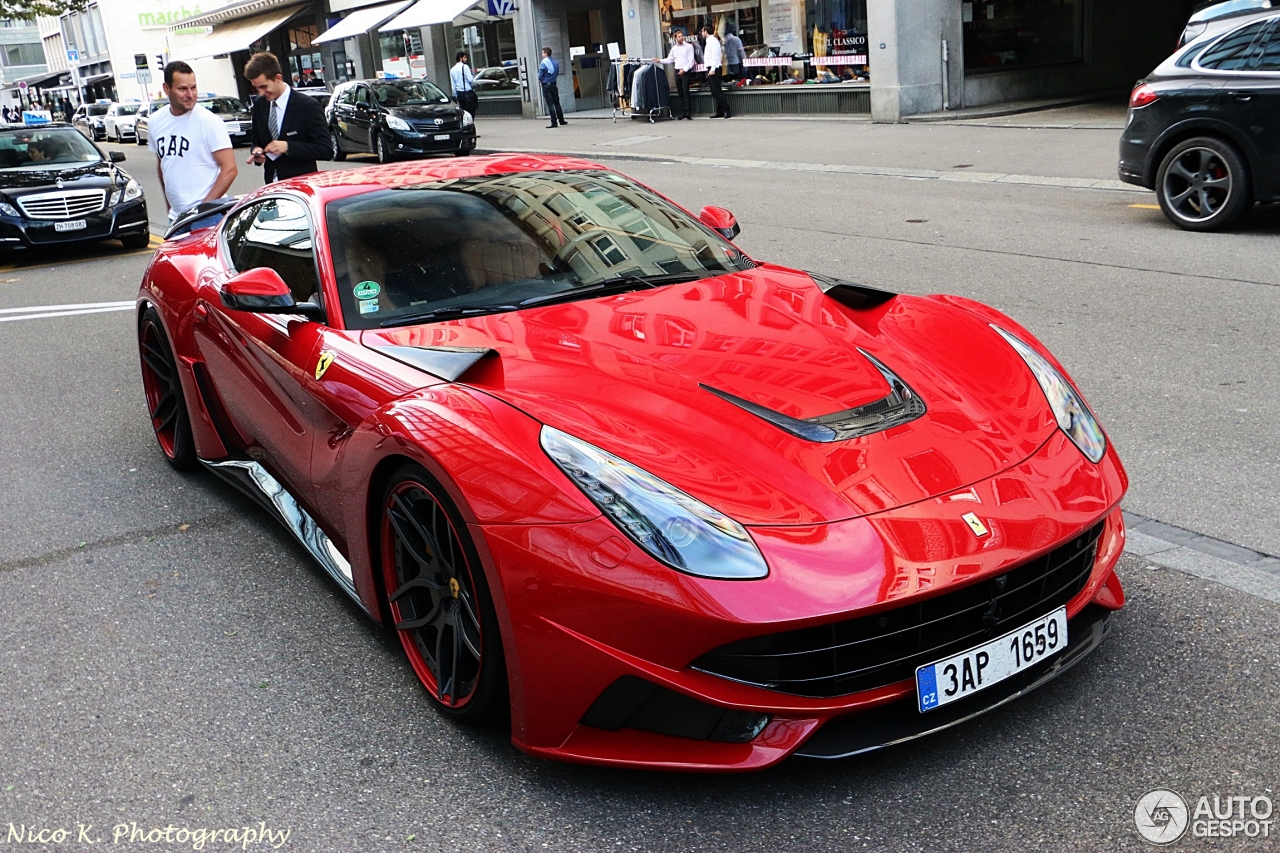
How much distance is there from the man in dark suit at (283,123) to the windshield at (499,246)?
473cm

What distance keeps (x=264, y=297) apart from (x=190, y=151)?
17.9 ft

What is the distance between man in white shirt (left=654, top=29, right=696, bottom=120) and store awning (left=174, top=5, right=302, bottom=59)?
84.1ft

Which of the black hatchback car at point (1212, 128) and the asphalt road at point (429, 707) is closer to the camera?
the asphalt road at point (429, 707)

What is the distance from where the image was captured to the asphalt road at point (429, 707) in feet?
8.93

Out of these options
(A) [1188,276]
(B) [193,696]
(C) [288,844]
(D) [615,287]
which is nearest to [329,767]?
(C) [288,844]

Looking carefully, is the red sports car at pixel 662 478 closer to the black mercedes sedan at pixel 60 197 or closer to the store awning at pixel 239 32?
the black mercedes sedan at pixel 60 197

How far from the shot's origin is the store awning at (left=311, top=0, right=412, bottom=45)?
120 feet

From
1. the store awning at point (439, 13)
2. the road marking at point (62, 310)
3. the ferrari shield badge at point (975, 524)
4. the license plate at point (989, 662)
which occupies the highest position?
the store awning at point (439, 13)

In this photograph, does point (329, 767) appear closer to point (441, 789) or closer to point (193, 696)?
point (441, 789)

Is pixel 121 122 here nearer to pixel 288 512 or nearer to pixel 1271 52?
pixel 1271 52

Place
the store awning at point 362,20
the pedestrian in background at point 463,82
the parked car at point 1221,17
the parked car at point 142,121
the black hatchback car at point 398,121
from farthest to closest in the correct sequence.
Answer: the parked car at point 142,121 → the store awning at point 362,20 → the pedestrian in background at point 463,82 → the black hatchback car at point 398,121 → the parked car at point 1221,17

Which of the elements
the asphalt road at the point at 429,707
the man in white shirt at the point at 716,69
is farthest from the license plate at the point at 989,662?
the man in white shirt at the point at 716,69

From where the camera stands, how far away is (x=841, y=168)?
15953mm

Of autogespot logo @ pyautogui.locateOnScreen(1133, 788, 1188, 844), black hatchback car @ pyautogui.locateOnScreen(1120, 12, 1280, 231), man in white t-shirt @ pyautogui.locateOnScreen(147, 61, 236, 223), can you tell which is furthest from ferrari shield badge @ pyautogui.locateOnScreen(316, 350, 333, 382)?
black hatchback car @ pyautogui.locateOnScreen(1120, 12, 1280, 231)
